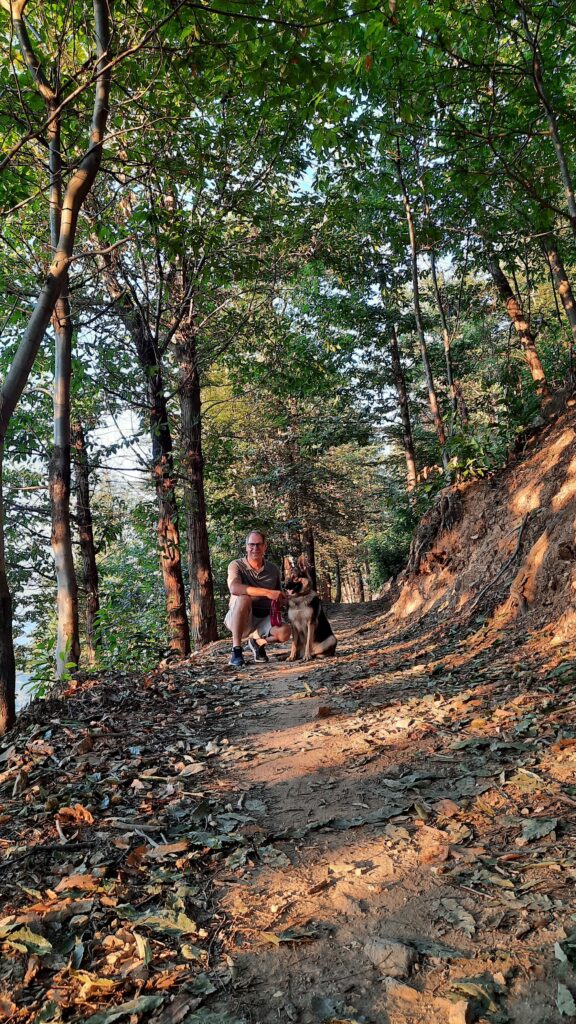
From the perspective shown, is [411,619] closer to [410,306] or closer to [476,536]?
[476,536]

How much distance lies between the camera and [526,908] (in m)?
2.03

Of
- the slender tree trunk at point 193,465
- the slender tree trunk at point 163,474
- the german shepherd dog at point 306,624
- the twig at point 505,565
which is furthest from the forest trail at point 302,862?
the slender tree trunk at point 193,465

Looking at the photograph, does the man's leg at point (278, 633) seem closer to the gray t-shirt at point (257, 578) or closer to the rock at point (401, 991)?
the gray t-shirt at point (257, 578)

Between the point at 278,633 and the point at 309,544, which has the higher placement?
the point at 309,544

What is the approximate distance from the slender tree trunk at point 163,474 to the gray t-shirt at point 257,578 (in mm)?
2200

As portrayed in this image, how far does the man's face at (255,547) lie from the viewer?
8.18 m

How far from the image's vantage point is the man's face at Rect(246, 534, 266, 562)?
26.8 feet

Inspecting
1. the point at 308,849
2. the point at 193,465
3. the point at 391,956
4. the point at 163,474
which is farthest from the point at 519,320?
the point at 391,956

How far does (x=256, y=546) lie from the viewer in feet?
26.9

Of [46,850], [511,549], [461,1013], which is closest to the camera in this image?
[461,1013]

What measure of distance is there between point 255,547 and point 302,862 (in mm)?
5790

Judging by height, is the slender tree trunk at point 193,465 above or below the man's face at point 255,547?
above

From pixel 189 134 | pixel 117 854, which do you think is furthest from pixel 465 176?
pixel 117 854

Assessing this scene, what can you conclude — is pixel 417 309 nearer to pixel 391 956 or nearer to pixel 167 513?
pixel 167 513
